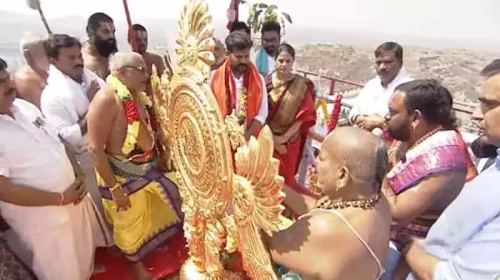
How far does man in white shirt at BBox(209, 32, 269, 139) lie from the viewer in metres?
2.49

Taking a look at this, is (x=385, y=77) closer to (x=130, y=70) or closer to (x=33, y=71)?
(x=130, y=70)

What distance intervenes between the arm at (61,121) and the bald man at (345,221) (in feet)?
4.71

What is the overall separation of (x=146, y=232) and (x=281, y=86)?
1143 mm

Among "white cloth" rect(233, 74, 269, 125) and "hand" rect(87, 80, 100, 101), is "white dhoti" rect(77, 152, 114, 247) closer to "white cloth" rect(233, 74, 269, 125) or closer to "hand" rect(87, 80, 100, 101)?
"hand" rect(87, 80, 100, 101)

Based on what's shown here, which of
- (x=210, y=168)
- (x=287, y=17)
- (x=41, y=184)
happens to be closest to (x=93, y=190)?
(x=41, y=184)

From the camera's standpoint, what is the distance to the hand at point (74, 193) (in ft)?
6.68

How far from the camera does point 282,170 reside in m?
2.69

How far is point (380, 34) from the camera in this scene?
14.4ft

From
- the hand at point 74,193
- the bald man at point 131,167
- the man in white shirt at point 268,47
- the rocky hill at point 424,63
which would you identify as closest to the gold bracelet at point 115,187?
the bald man at point 131,167

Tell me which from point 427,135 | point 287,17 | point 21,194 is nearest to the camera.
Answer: point 427,135

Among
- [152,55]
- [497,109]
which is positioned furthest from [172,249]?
[497,109]

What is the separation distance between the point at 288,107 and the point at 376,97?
1.65 feet

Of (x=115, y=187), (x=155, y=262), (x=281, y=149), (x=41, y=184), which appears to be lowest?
(x=155, y=262)

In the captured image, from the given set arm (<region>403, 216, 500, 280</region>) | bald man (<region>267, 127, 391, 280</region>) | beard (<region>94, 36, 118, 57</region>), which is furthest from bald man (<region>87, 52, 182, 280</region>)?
arm (<region>403, 216, 500, 280</region>)
